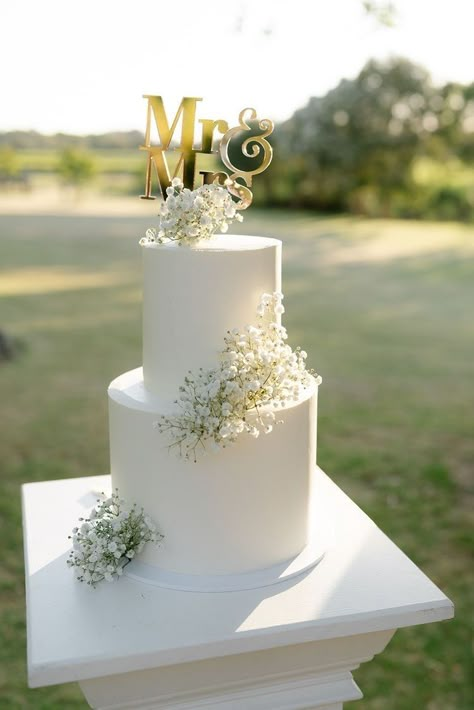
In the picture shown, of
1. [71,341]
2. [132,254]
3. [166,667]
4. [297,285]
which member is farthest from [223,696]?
[132,254]

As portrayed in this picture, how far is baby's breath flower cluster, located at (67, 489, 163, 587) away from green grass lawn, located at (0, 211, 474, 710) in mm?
1654

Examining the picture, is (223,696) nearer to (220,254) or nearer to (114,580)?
(114,580)

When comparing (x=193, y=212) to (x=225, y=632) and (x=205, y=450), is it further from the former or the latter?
(x=225, y=632)

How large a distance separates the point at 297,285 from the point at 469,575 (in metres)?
9.36

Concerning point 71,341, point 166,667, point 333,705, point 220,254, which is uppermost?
point 220,254

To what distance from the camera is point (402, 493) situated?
5.19m

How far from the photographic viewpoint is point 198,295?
2.12 meters

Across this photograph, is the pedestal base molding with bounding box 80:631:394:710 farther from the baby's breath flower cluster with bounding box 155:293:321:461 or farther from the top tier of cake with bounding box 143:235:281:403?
the top tier of cake with bounding box 143:235:281:403

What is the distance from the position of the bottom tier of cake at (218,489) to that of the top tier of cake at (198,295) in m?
0.16

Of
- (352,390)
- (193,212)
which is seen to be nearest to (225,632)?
(193,212)

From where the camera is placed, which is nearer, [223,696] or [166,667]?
[166,667]

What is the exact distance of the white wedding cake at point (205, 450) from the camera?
2.12 metres

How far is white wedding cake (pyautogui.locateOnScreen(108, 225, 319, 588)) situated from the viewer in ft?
6.95

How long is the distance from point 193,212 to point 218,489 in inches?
30.8
